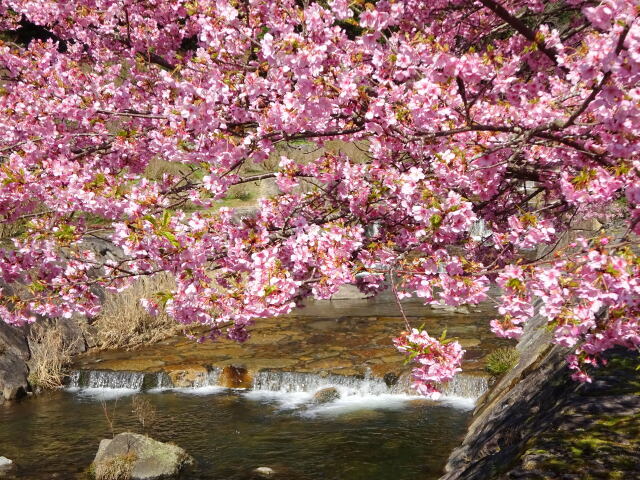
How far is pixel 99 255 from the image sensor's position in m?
12.9

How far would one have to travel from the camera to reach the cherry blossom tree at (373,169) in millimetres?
2482

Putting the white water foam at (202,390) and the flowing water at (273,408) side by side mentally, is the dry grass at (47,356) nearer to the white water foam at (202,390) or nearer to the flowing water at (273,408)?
the flowing water at (273,408)

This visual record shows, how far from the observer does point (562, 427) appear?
3.64m

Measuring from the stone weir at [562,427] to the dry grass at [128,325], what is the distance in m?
6.79

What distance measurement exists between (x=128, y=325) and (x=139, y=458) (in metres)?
4.83

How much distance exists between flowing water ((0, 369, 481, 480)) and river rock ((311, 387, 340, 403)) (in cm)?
7

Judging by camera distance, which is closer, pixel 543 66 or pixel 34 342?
pixel 543 66

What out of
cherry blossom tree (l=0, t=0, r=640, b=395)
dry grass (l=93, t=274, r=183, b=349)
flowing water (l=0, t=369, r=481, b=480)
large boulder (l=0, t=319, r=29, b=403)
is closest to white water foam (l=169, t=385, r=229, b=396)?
flowing water (l=0, t=369, r=481, b=480)

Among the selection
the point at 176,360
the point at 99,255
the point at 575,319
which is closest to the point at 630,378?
the point at 575,319

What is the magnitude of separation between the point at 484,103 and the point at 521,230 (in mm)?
693

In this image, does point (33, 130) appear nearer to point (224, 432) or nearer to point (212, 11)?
point (212, 11)

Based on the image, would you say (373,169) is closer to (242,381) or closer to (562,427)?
(562,427)

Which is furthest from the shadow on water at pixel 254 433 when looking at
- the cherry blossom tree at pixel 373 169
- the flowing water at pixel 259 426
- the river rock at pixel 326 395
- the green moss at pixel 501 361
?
the cherry blossom tree at pixel 373 169

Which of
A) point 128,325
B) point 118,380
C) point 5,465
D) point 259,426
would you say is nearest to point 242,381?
point 259,426
